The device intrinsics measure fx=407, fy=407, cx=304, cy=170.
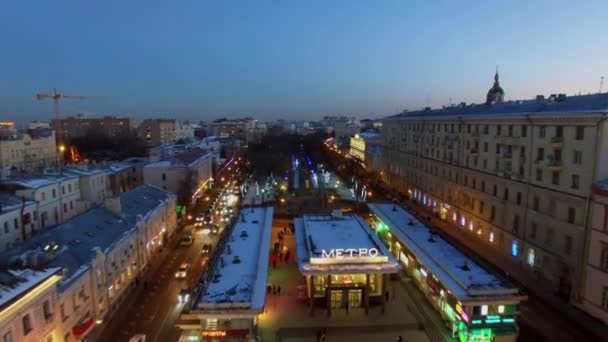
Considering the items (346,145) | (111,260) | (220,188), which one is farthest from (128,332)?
(346,145)

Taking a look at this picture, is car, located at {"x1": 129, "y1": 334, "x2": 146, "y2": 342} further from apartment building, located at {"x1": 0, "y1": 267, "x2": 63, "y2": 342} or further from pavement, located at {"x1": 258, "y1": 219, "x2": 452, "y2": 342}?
pavement, located at {"x1": 258, "y1": 219, "x2": 452, "y2": 342}

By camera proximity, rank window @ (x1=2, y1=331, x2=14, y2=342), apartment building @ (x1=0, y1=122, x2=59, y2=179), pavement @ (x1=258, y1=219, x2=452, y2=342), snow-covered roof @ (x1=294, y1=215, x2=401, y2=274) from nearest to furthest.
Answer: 1. window @ (x1=2, y1=331, x2=14, y2=342)
2. pavement @ (x1=258, y1=219, x2=452, y2=342)
3. snow-covered roof @ (x1=294, y1=215, x2=401, y2=274)
4. apartment building @ (x1=0, y1=122, x2=59, y2=179)

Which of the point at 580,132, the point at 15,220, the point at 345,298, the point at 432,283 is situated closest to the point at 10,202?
the point at 15,220

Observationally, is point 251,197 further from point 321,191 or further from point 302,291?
point 302,291

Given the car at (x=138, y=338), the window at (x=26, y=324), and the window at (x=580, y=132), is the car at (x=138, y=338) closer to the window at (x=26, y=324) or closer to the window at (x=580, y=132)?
the window at (x=26, y=324)

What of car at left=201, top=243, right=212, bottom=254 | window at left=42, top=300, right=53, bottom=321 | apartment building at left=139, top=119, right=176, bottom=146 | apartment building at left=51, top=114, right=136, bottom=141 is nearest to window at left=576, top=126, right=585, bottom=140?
car at left=201, top=243, right=212, bottom=254

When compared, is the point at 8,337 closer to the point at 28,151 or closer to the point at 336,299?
the point at 336,299
